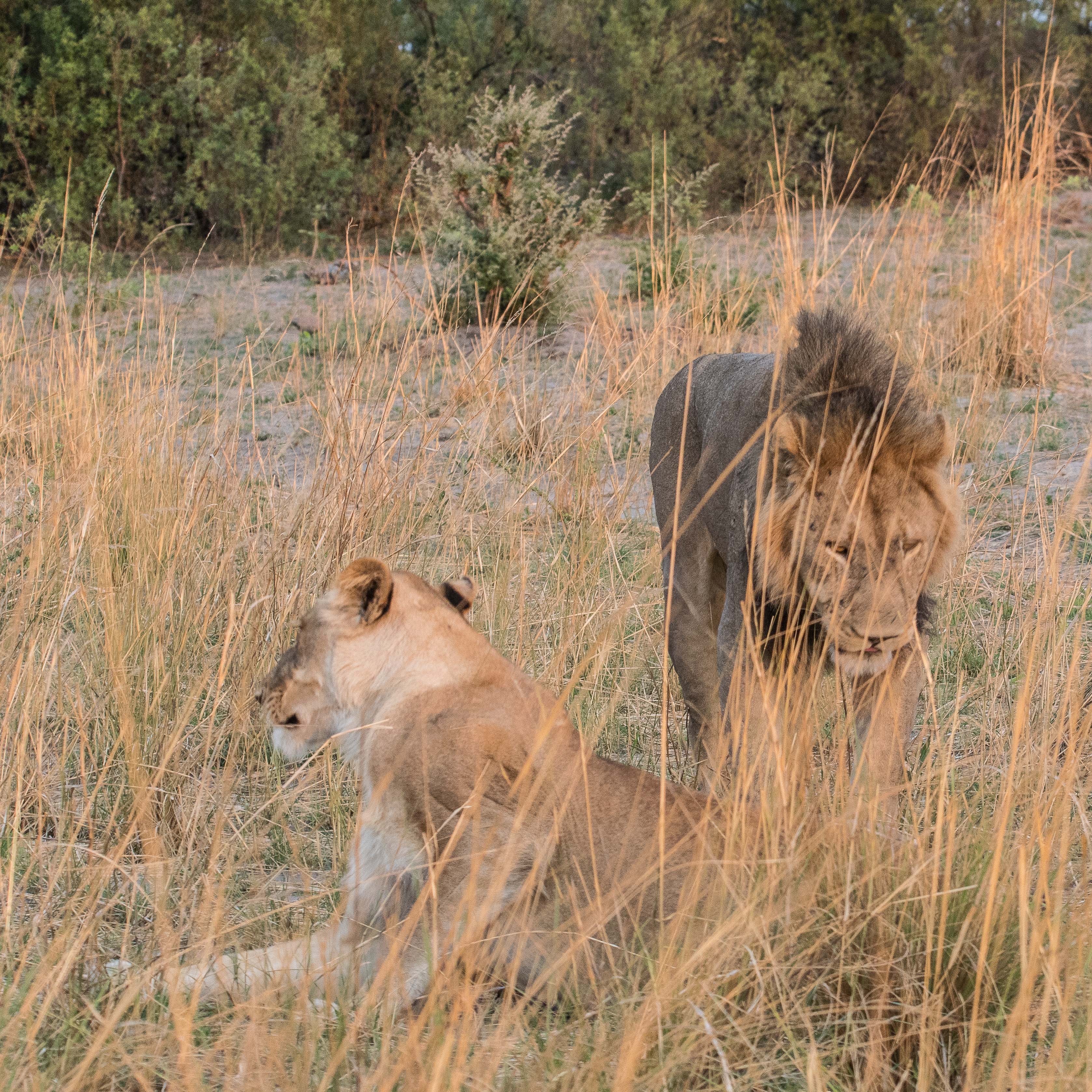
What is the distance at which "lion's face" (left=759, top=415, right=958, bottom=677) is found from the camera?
263 centimetres

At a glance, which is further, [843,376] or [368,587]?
[843,376]

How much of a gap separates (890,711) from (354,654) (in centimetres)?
120

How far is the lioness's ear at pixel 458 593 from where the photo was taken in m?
2.58

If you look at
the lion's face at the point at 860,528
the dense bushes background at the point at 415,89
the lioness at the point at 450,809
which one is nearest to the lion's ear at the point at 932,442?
the lion's face at the point at 860,528

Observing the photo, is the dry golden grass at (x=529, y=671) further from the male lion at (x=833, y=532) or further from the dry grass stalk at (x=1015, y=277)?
the male lion at (x=833, y=532)

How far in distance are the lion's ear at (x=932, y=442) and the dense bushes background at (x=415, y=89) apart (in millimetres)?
10242

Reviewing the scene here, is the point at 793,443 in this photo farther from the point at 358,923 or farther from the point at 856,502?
the point at 358,923

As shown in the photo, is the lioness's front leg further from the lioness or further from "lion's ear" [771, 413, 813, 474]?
"lion's ear" [771, 413, 813, 474]

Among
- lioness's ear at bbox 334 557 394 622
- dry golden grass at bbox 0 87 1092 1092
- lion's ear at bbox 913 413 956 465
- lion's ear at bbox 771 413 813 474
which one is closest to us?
dry golden grass at bbox 0 87 1092 1092

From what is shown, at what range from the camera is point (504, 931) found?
7.30 ft

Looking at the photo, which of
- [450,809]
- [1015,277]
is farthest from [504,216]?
[450,809]

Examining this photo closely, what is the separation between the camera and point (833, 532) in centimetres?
271

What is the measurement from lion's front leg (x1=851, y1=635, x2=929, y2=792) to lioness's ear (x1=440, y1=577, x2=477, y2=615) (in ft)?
2.69

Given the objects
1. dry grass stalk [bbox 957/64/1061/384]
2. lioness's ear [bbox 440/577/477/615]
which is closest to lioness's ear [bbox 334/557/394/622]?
lioness's ear [bbox 440/577/477/615]
